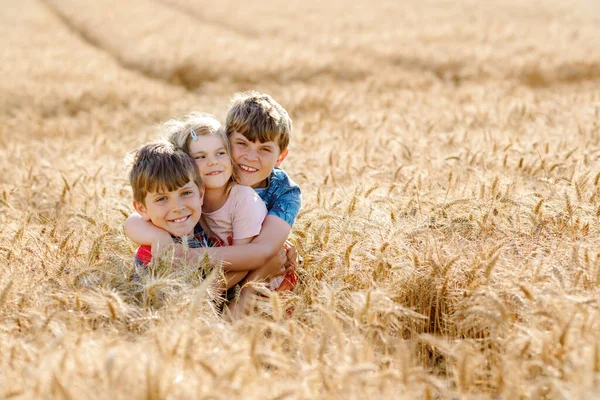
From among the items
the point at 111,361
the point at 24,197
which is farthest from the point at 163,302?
the point at 24,197

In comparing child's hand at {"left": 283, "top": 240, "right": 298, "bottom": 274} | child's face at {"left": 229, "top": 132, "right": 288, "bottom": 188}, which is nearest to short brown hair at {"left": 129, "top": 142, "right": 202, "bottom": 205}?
child's face at {"left": 229, "top": 132, "right": 288, "bottom": 188}

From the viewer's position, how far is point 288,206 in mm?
3488

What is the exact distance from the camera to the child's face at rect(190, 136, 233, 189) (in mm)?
3344

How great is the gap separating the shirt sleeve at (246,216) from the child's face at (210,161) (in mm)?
137

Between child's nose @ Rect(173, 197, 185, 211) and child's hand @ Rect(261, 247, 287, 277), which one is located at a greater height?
child's nose @ Rect(173, 197, 185, 211)

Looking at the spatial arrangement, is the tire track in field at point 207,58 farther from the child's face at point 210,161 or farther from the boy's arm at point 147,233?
the boy's arm at point 147,233

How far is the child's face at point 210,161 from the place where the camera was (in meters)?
3.34

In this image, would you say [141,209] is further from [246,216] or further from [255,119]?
[255,119]

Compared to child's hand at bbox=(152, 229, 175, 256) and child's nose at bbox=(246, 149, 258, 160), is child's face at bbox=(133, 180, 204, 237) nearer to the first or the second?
child's hand at bbox=(152, 229, 175, 256)

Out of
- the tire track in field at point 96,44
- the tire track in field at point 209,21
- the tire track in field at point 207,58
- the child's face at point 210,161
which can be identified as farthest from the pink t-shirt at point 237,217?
the tire track in field at point 209,21

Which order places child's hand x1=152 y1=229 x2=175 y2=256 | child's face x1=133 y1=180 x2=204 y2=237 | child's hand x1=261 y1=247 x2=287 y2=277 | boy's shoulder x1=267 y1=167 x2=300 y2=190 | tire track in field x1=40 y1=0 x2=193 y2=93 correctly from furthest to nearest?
tire track in field x1=40 y1=0 x2=193 y2=93
boy's shoulder x1=267 y1=167 x2=300 y2=190
child's hand x1=261 y1=247 x2=287 y2=277
child's face x1=133 y1=180 x2=204 y2=237
child's hand x1=152 y1=229 x2=175 y2=256

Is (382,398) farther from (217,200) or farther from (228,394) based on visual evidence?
(217,200)

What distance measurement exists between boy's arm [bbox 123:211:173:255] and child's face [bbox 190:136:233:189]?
39 centimetres

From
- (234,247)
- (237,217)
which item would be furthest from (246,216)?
(234,247)
